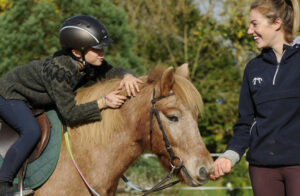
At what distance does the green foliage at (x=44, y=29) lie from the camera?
7.52 m

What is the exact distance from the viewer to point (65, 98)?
123 inches

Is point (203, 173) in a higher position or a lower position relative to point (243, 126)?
lower

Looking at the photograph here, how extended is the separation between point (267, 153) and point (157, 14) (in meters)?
14.7

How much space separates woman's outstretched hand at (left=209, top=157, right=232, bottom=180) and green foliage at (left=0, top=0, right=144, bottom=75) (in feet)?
16.6

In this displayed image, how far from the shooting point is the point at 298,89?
2.55 metres

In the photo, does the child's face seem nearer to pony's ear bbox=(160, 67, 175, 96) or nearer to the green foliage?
pony's ear bbox=(160, 67, 175, 96)

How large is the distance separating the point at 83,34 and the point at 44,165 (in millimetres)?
1218

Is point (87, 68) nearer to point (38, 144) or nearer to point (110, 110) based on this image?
point (110, 110)

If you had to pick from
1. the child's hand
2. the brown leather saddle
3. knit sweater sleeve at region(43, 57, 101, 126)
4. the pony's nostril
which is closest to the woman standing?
the pony's nostril

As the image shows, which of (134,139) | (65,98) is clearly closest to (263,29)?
(134,139)

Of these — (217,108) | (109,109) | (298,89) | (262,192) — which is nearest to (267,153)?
(262,192)

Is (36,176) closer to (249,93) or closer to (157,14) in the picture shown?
(249,93)

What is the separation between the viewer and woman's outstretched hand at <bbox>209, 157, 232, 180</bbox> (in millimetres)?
2889

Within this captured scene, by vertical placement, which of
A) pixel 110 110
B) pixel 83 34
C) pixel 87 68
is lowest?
pixel 110 110
